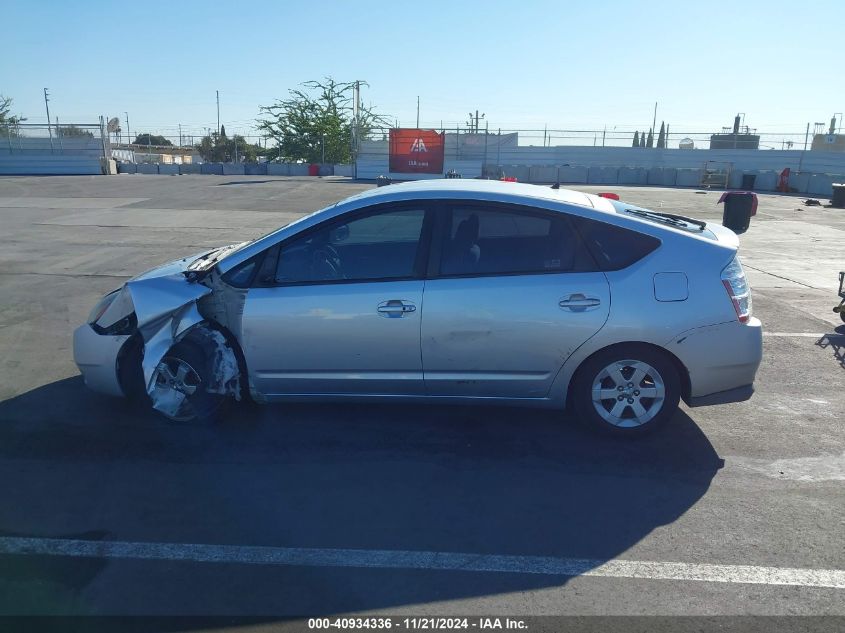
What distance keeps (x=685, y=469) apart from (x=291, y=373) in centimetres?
264

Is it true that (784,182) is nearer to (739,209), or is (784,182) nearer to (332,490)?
(739,209)

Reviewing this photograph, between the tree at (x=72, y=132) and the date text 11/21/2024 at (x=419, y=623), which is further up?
the tree at (x=72, y=132)

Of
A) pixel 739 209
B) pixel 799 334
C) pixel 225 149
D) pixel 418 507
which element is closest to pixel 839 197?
pixel 739 209

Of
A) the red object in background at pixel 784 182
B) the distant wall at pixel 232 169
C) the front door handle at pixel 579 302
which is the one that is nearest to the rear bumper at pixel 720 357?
the front door handle at pixel 579 302

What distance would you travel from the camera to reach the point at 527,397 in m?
4.70

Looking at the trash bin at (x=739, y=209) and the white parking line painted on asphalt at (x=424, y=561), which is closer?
the white parking line painted on asphalt at (x=424, y=561)

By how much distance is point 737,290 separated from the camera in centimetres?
457

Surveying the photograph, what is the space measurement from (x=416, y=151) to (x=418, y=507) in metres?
33.5

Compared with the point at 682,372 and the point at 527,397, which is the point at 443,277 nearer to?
the point at 527,397

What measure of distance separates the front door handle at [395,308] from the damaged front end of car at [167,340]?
104cm

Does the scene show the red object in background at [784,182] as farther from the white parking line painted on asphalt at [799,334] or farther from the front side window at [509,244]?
the front side window at [509,244]

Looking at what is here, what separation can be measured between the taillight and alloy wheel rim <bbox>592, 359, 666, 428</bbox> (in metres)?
0.67

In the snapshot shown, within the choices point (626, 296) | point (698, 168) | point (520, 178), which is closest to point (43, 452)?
point (626, 296)

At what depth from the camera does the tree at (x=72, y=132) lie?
39.3m
